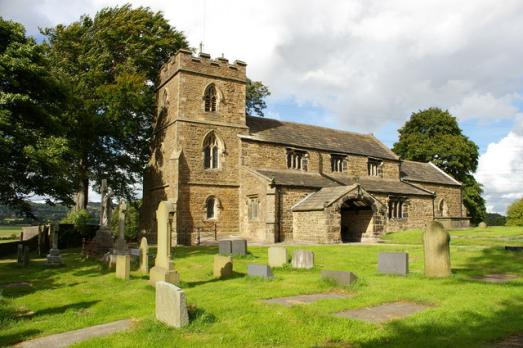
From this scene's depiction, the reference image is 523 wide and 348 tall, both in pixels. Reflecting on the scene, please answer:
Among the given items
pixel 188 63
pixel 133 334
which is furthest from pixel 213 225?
pixel 133 334

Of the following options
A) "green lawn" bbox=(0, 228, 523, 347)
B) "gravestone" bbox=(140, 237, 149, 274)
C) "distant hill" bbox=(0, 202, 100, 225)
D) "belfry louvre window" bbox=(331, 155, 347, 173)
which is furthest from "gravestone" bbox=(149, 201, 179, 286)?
"belfry louvre window" bbox=(331, 155, 347, 173)

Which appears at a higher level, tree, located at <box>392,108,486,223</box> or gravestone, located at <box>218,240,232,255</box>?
tree, located at <box>392,108,486,223</box>

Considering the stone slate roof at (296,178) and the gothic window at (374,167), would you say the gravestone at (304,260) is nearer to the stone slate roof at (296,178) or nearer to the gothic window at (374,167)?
the stone slate roof at (296,178)

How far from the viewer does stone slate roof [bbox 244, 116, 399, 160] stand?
31.0 metres

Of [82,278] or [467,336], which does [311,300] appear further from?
[82,278]

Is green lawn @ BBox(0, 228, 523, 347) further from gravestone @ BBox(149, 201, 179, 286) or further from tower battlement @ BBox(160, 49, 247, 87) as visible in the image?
tower battlement @ BBox(160, 49, 247, 87)

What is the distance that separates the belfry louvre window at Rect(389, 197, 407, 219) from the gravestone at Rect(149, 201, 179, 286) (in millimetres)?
24123

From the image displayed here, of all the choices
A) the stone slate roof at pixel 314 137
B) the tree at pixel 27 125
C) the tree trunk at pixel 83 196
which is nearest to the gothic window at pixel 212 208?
the stone slate roof at pixel 314 137

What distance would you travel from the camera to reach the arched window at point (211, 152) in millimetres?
28438

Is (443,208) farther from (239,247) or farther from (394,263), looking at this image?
(394,263)

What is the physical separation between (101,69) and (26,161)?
14.1 meters

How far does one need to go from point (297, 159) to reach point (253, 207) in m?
5.67

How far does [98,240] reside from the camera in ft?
67.2

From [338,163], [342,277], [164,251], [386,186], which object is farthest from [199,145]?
[342,277]
